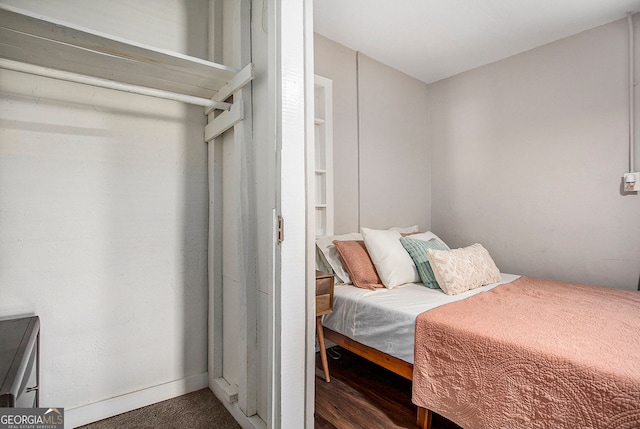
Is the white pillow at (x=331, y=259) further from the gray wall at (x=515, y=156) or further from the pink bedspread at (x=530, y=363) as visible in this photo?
the pink bedspread at (x=530, y=363)

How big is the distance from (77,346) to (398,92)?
3192 mm

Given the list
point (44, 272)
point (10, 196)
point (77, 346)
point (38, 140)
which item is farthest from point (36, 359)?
point (38, 140)

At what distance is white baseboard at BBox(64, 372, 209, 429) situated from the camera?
1.55m

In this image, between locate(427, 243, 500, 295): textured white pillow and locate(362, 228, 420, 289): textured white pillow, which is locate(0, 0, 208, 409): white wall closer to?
locate(362, 228, 420, 289): textured white pillow

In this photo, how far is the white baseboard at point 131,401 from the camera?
1.55 m

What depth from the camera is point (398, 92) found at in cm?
326

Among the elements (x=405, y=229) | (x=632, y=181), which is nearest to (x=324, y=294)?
(x=405, y=229)

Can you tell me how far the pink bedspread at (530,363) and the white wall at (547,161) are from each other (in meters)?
0.79

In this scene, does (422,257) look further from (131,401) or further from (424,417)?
(131,401)

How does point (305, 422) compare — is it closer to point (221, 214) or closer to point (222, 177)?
point (221, 214)

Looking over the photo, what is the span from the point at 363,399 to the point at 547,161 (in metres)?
2.45

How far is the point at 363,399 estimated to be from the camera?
6.18 ft

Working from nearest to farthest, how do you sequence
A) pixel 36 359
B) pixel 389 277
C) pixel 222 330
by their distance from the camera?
1. pixel 36 359
2. pixel 222 330
3. pixel 389 277

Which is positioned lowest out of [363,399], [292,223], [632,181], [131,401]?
[363,399]
